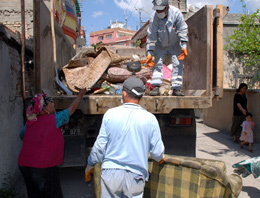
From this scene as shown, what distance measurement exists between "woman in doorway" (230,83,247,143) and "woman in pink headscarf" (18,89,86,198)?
5031 millimetres

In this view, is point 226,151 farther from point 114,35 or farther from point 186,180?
point 114,35

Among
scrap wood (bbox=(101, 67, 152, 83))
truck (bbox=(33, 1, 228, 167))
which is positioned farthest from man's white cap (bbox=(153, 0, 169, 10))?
scrap wood (bbox=(101, 67, 152, 83))

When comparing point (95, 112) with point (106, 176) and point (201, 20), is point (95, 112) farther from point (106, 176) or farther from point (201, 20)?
point (201, 20)

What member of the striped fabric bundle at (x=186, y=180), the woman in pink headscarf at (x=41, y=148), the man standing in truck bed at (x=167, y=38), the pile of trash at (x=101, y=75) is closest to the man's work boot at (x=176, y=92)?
the man standing in truck bed at (x=167, y=38)

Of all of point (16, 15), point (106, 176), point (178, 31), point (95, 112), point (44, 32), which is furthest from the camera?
point (16, 15)

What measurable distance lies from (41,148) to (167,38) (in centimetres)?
254

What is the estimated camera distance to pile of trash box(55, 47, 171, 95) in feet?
12.2

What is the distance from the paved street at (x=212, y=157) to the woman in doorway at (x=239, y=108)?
39cm

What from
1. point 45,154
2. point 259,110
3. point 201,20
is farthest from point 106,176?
point 259,110

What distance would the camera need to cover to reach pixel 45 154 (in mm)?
2396

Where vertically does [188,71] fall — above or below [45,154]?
above

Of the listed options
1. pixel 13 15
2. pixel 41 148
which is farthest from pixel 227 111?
pixel 41 148

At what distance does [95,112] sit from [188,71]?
2195mm

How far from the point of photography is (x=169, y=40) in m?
3.96
